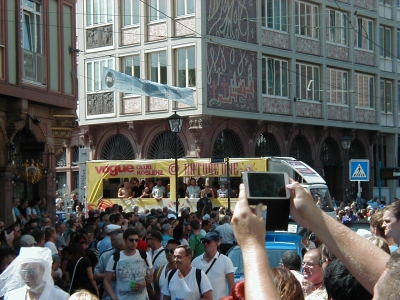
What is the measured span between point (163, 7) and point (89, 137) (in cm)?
663

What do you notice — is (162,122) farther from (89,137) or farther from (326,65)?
(326,65)

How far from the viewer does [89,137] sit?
38.5 metres

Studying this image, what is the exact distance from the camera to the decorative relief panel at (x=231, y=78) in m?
35.0

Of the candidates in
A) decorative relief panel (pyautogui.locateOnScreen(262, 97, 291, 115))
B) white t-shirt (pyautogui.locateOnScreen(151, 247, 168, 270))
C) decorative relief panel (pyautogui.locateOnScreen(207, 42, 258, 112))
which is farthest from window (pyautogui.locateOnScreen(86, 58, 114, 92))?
white t-shirt (pyautogui.locateOnScreen(151, 247, 168, 270))

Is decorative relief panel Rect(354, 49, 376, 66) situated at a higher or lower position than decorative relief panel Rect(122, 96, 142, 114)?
higher

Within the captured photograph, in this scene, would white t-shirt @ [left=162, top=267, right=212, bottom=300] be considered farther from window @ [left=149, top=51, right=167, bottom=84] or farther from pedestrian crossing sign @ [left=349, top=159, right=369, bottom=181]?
window @ [left=149, top=51, right=167, bottom=84]

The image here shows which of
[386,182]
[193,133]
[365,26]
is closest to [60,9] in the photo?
[193,133]

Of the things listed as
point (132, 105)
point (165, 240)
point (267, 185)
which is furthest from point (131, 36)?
point (267, 185)

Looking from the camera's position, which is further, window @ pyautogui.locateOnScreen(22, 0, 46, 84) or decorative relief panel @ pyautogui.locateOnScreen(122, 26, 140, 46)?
decorative relief panel @ pyautogui.locateOnScreen(122, 26, 140, 46)

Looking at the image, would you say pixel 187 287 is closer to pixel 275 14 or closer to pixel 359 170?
pixel 359 170

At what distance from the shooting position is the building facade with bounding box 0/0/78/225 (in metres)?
20.1

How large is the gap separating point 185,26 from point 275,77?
5.54 m

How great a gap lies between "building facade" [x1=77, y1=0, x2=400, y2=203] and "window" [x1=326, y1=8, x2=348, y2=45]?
5 centimetres

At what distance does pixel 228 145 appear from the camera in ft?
119
